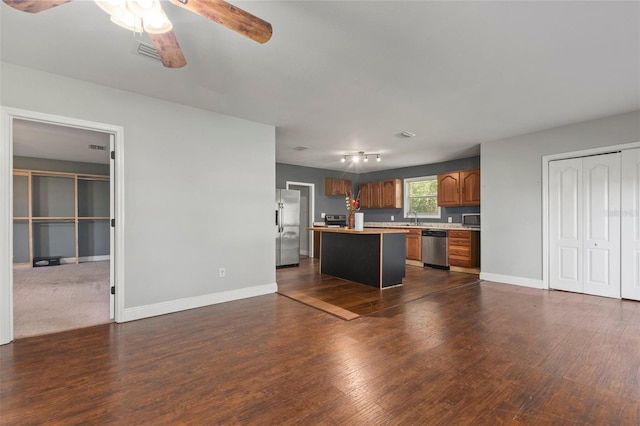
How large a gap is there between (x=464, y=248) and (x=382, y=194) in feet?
9.27

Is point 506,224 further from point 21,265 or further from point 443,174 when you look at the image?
point 21,265

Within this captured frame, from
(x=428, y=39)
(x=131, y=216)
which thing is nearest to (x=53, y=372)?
(x=131, y=216)

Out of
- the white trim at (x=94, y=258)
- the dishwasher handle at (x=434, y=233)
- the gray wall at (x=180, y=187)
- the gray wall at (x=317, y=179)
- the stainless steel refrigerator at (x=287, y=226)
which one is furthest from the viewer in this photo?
the gray wall at (x=317, y=179)

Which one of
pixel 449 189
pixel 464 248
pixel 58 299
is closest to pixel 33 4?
pixel 58 299

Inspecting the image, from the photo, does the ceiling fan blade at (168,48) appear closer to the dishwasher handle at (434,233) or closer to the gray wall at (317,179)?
the gray wall at (317,179)

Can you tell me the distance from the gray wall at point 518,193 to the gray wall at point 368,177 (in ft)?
4.33

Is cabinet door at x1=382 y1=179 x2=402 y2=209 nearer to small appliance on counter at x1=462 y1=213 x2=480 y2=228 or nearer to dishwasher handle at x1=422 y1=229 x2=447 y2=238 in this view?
dishwasher handle at x1=422 y1=229 x2=447 y2=238

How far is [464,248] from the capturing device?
237 inches

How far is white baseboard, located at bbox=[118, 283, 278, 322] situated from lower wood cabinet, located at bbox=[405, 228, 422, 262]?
156 inches

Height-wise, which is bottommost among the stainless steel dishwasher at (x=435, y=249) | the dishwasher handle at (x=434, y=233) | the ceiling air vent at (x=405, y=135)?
the stainless steel dishwasher at (x=435, y=249)

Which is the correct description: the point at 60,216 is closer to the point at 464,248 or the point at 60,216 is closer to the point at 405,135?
the point at 405,135

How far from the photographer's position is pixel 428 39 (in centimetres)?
221

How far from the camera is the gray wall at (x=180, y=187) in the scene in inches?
117

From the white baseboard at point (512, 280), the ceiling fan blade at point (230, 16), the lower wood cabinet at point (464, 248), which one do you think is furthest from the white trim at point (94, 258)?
the white baseboard at point (512, 280)
